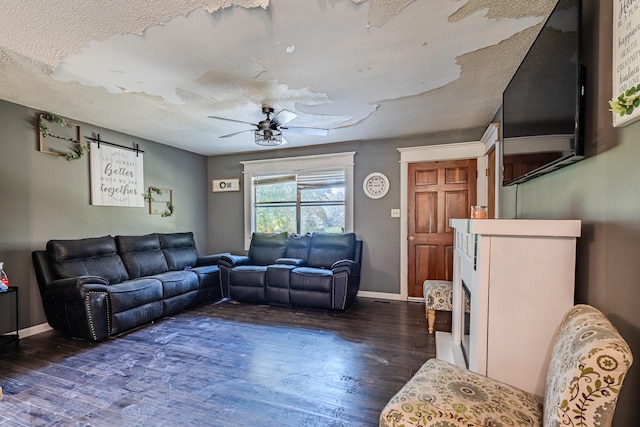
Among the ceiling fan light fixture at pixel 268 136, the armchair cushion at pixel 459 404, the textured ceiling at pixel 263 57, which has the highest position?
the textured ceiling at pixel 263 57

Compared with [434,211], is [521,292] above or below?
below

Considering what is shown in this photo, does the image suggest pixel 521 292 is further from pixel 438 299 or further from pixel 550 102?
pixel 438 299

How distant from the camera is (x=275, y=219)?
5.25 meters

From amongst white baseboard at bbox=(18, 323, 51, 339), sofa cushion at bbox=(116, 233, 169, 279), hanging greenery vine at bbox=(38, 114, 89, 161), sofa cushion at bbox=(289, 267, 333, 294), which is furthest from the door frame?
white baseboard at bbox=(18, 323, 51, 339)

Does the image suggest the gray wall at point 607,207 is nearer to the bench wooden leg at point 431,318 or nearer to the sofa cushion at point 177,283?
the bench wooden leg at point 431,318

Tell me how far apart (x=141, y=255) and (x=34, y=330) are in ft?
4.06

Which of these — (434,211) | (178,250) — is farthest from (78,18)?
(434,211)

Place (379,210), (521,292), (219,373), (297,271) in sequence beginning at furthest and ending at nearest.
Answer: (379,210)
(297,271)
(219,373)
(521,292)

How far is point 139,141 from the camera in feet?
14.3

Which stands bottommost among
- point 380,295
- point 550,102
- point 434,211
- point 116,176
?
point 380,295

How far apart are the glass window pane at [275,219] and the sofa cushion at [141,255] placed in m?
1.68

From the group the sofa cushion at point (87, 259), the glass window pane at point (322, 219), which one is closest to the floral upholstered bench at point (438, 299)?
the glass window pane at point (322, 219)

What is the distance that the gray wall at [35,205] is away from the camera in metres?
3.01

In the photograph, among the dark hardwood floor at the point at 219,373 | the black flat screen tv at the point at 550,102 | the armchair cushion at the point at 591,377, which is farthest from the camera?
the dark hardwood floor at the point at 219,373
